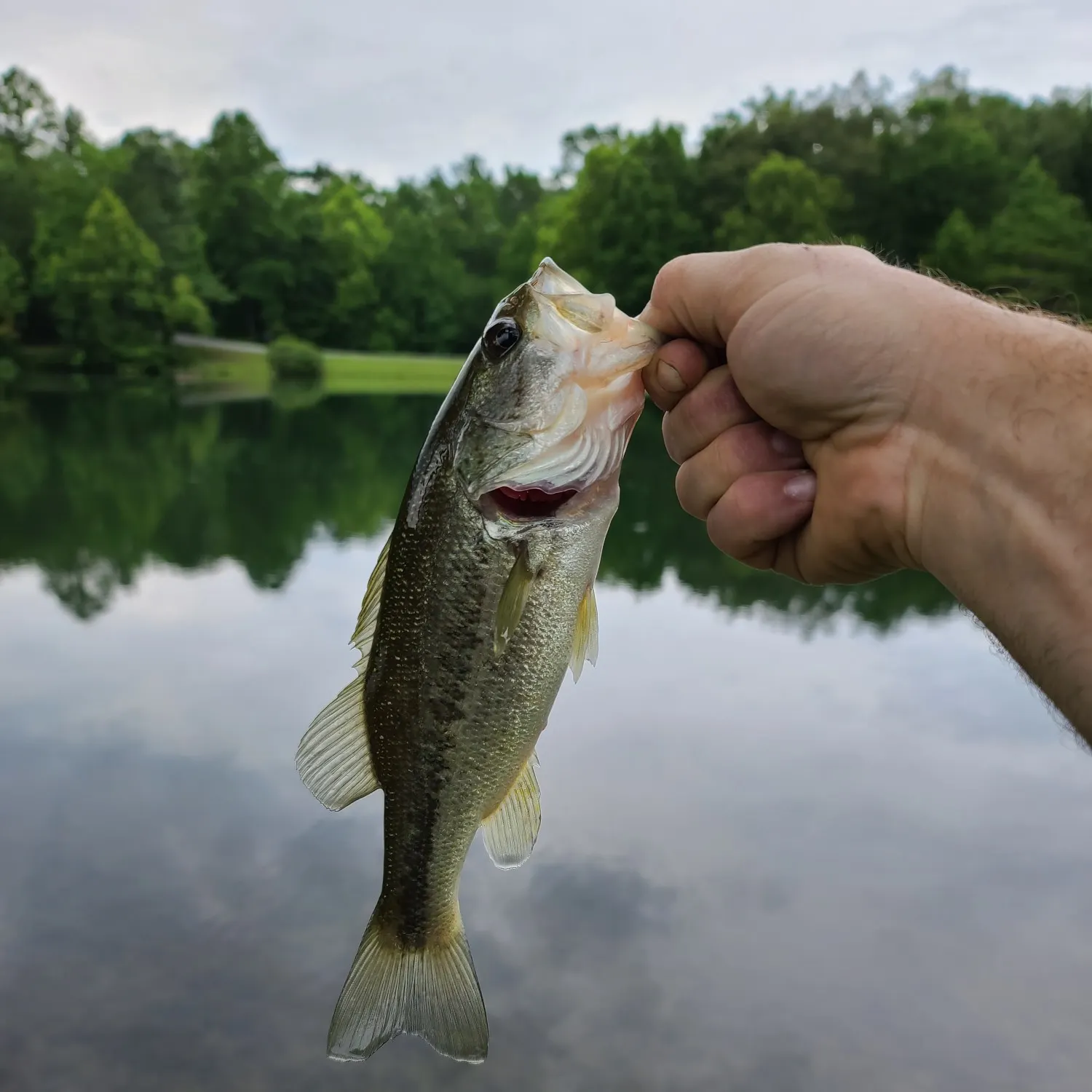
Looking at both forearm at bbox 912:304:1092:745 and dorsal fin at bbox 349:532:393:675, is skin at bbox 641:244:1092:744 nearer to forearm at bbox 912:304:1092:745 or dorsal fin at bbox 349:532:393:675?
forearm at bbox 912:304:1092:745

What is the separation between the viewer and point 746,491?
2.81 metres

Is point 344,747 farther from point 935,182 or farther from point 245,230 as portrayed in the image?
point 245,230

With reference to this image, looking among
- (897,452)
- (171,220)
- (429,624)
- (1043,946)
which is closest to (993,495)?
(897,452)

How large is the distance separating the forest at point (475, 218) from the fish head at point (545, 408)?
2600 cm

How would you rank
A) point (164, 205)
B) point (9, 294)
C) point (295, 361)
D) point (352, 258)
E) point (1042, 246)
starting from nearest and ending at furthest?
1. point (1042, 246)
2. point (9, 294)
3. point (295, 361)
4. point (164, 205)
5. point (352, 258)

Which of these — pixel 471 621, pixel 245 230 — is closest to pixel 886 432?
pixel 471 621

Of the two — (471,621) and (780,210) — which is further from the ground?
(780,210)

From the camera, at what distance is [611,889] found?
21.8ft

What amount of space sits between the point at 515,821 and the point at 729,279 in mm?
1612

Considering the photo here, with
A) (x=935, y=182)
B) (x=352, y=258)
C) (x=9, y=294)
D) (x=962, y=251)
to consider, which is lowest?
(x=9, y=294)

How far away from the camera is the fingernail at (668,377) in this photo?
2.77 meters

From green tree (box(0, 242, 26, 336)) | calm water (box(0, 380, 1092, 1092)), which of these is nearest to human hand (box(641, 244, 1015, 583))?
calm water (box(0, 380, 1092, 1092))

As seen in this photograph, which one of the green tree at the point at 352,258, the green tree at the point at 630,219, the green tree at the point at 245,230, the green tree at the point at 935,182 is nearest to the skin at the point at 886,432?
the green tree at the point at 630,219

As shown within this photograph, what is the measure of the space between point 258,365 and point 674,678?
49.5 metres
